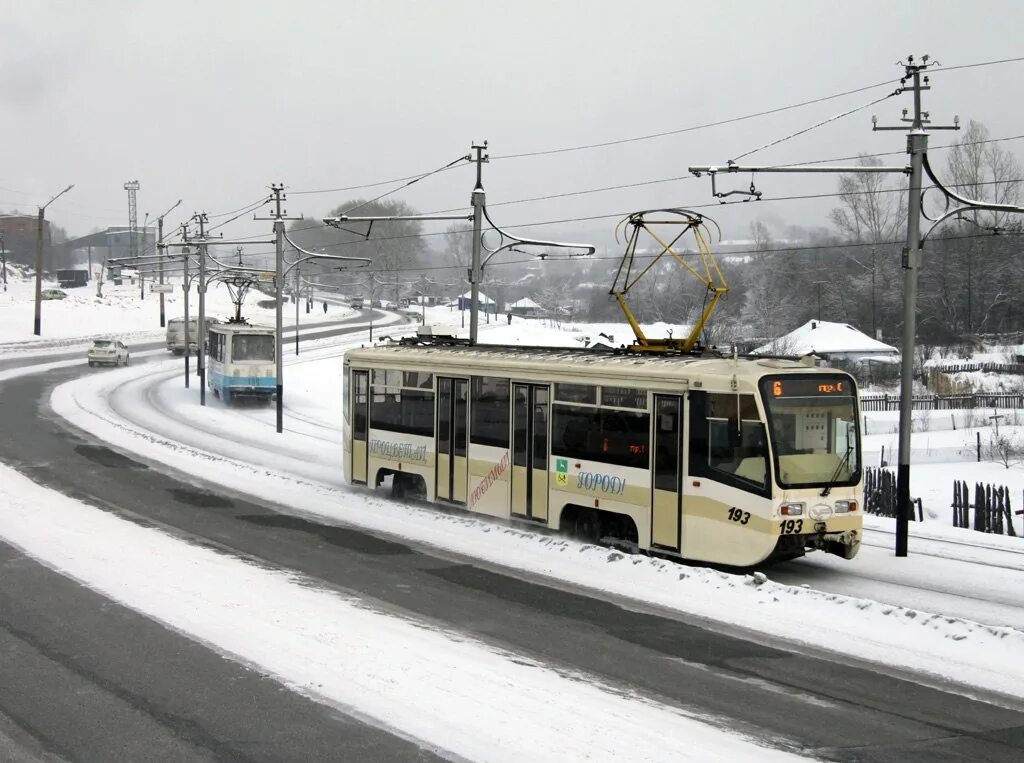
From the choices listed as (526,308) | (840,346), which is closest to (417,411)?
(840,346)

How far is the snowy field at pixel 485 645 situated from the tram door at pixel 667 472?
0.56m

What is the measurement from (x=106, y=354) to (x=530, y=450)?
47.8 metres

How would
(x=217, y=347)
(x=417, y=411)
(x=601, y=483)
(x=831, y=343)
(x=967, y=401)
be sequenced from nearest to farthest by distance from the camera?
(x=601, y=483)
(x=417, y=411)
(x=217, y=347)
(x=967, y=401)
(x=831, y=343)

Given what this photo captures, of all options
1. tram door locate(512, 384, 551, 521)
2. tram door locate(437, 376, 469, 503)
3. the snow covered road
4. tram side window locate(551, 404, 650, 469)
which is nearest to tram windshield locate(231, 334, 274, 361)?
the snow covered road

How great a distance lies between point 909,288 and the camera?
15969 millimetres

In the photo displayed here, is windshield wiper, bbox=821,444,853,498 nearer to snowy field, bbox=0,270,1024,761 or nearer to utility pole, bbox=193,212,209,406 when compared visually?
snowy field, bbox=0,270,1024,761

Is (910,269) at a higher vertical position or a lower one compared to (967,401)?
higher

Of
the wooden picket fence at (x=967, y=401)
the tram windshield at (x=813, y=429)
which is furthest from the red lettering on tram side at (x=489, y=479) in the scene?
the wooden picket fence at (x=967, y=401)

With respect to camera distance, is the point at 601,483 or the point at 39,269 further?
the point at 39,269

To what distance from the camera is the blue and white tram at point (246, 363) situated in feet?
138

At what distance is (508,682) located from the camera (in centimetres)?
948

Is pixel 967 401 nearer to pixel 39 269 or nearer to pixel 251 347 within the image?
pixel 251 347

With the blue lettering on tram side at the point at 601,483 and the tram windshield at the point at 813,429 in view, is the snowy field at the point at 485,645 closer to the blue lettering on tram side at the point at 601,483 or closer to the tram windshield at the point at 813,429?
the blue lettering on tram side at the point at 601,483

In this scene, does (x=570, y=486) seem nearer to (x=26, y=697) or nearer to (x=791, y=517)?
(x=791, y=517)
